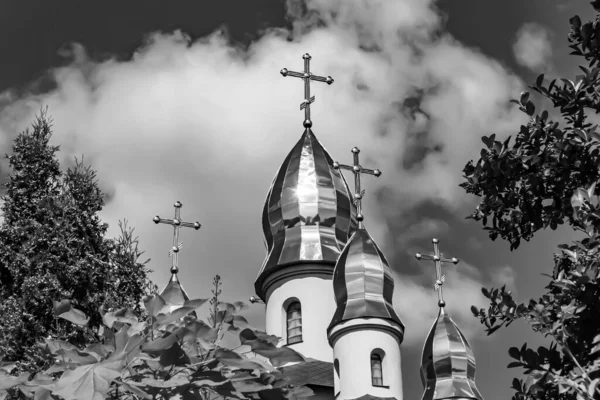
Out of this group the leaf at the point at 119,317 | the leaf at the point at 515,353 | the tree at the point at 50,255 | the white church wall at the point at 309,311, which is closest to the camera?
the leaf at the point at 119,317

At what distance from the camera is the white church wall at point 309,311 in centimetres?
1786

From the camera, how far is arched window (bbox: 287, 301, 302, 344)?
1830 centimetres

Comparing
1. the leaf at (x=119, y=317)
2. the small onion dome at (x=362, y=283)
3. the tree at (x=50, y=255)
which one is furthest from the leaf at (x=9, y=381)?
the small onion dome at (x=362, y=283)

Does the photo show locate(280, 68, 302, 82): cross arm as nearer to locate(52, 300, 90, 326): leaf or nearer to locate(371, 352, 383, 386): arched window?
locate(371, 352, 383, 386): arched window

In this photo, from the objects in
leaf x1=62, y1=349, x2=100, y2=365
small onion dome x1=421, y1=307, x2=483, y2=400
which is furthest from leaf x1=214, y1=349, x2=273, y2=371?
small onion dome x1=421, y1=307, x2=483, y2=400

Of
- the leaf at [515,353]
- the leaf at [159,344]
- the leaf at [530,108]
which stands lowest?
the leaf at [159,344]

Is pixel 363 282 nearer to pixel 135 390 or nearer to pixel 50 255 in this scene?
pixel 50 255

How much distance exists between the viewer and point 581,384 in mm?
4941

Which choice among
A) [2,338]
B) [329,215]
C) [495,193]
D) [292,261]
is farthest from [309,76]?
[495,193]

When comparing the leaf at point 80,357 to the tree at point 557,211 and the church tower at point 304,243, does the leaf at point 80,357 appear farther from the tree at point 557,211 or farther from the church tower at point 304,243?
the church tower at point 304,243

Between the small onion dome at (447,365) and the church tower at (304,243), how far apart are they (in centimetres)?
254

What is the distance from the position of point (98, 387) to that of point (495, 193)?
3392 mm

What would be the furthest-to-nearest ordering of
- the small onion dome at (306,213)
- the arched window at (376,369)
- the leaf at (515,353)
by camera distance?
the small onion dome at (306,213)
the arched window at (376,369)
the leaf at (515,353)

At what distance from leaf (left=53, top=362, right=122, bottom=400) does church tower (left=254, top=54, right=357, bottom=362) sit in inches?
544
